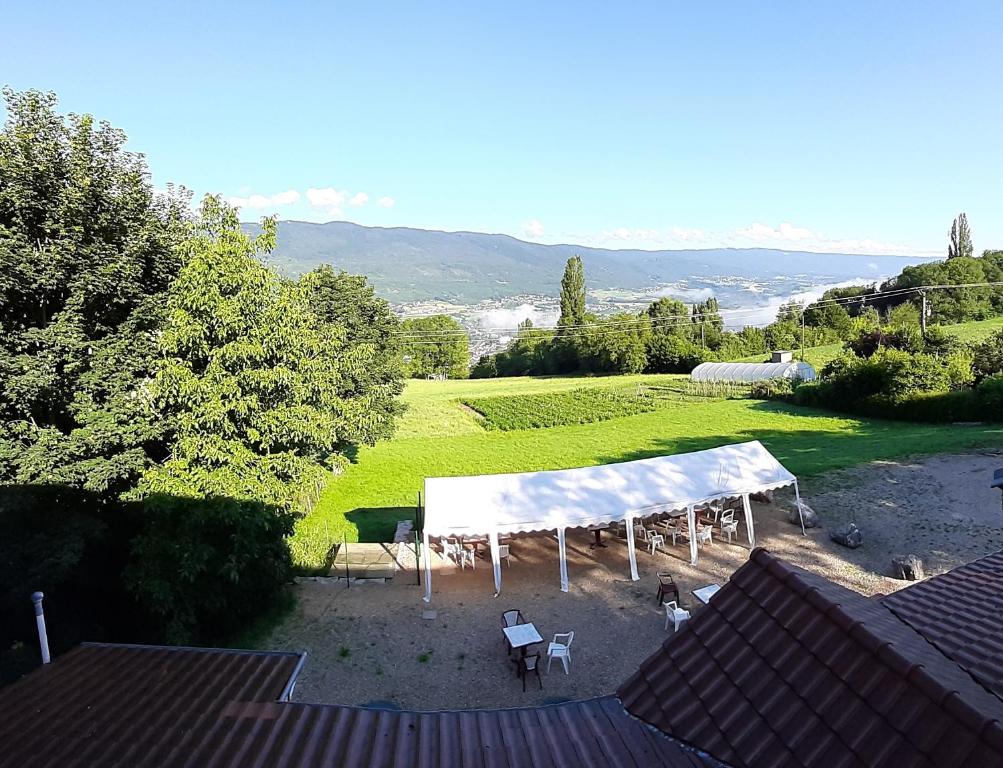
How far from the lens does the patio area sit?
8453 millimetres

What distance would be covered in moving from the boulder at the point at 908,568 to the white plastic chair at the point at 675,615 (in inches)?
169

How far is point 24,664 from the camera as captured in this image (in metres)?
8.77

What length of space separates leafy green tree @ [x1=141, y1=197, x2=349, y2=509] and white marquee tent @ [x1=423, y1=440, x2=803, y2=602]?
2.90m

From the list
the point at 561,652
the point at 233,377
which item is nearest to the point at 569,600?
the point at 561,652

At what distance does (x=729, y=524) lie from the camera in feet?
42.3

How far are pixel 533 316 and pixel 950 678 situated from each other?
189554mm

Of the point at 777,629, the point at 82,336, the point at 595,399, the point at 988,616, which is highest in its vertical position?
the point at 82,336

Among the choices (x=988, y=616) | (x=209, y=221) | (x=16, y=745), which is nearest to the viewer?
(x=16, y=745)

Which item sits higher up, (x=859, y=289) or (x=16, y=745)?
(x=859, y=289)

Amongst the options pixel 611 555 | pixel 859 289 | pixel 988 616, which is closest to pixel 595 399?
pixel 611 555

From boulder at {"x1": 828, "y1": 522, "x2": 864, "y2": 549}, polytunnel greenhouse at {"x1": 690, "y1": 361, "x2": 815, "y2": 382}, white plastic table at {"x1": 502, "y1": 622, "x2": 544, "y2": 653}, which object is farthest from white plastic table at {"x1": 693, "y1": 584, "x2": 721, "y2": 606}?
polytunnel greenhouse at {"x1": 690, "y1": 361, "x2": 815, "y2": 382}

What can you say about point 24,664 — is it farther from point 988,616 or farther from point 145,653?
point 988,616

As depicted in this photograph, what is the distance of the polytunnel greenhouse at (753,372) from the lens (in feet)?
127

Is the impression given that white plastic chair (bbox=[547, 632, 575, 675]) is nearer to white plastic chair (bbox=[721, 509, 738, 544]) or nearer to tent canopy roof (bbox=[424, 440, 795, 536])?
tent canopy roof (bbox=[424, 440, 795, 536])
